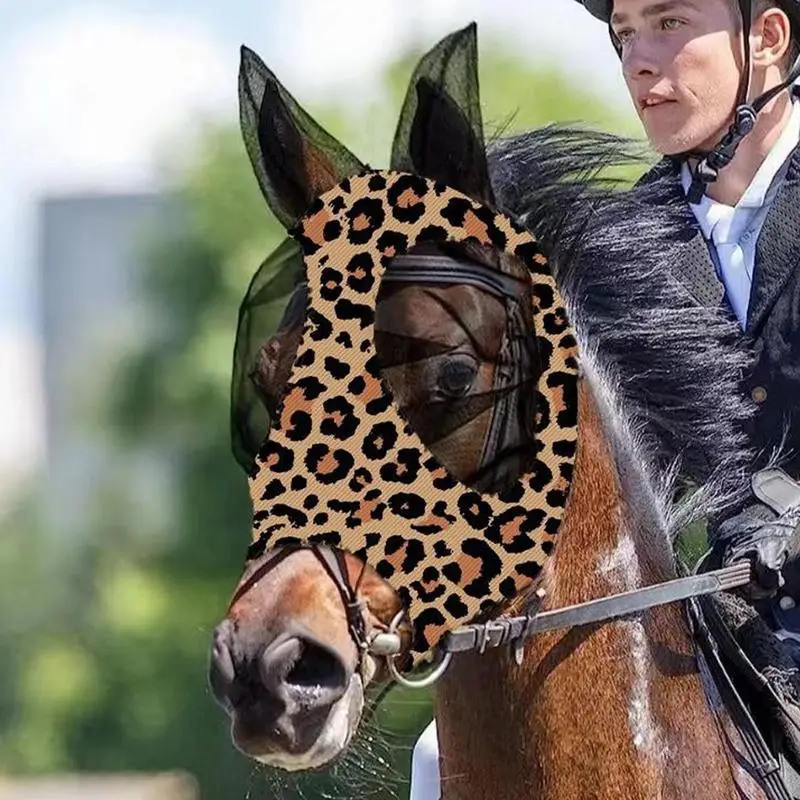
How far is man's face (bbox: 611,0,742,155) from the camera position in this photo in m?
3.98

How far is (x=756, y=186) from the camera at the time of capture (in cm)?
405

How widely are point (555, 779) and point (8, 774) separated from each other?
22.3 m

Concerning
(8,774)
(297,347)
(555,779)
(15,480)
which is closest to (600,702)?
(555,779)

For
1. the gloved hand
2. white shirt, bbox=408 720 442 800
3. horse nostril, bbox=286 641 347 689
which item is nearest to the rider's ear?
the gloved hand

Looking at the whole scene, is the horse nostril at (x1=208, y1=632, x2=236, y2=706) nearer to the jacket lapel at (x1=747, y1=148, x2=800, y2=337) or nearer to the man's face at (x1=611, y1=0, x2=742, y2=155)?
the jacket lapel at (x1=747, y1=148, x2=800, y2=337)

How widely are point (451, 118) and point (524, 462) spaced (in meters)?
0.60

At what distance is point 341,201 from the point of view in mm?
3566

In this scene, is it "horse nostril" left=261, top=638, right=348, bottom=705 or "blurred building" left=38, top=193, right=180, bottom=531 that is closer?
"horse nostril" left=261, top=638, right=348, bottom=705

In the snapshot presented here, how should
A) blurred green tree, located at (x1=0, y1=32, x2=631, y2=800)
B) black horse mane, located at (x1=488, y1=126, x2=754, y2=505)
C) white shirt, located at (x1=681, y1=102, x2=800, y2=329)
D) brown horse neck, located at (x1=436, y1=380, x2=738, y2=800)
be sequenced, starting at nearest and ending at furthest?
brown horse neck, located at (x1=436, y1=380, x2=738, y2=800) → black horse mane, located at (x1=488, y1=126, x2=754, y2=505) → white shirt, located at (x1=681, y1=102, x2=800, y2=329) → blurred green tree, located at (x1=0, y1=32, x2=631, y2=800)

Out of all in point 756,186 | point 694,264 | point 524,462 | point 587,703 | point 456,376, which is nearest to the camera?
point 456,376

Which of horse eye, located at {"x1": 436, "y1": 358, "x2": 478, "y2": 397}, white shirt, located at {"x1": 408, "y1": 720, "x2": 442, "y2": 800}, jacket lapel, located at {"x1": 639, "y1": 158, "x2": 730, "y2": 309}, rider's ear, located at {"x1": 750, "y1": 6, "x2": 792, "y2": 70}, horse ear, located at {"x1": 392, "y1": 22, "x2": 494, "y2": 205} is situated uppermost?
rider's ear, located at {"x1": 750, "y1": 6, "x2": 792, "y2": 70}

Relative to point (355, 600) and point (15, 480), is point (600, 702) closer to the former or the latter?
point (355, 600)

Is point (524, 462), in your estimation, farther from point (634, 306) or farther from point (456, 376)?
point (634, 306)

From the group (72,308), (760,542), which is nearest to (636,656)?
(760,542)
